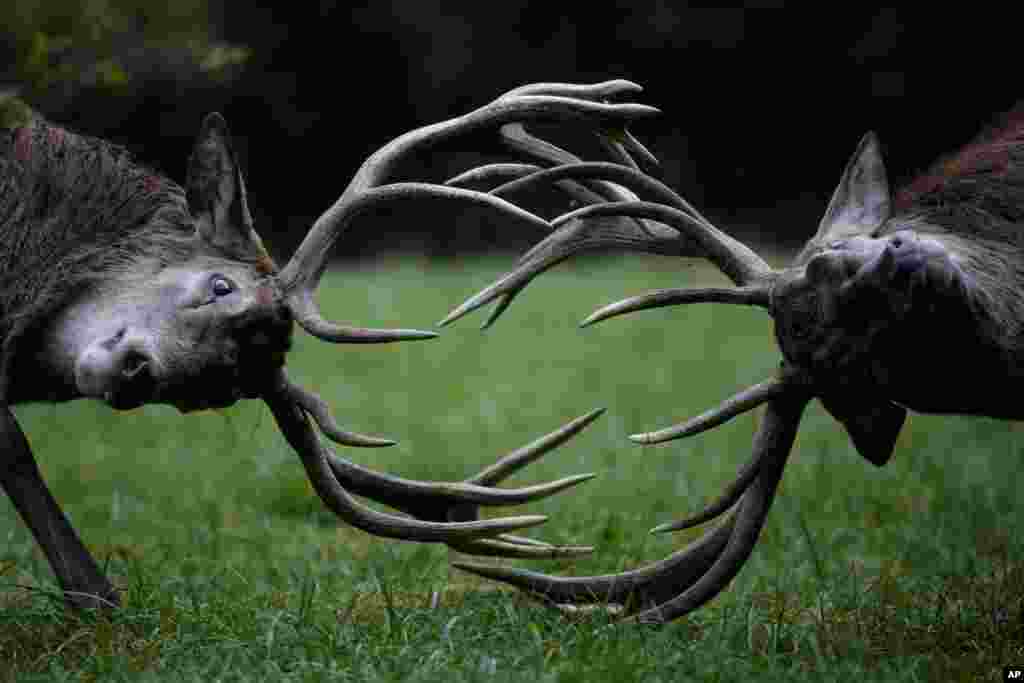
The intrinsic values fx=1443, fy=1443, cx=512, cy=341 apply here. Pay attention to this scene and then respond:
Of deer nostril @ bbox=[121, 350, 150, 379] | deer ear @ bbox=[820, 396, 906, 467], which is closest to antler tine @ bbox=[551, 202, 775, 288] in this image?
deer ear @ bbox=[820, 396, 906, 467]

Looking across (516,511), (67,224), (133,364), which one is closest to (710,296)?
(133,364)

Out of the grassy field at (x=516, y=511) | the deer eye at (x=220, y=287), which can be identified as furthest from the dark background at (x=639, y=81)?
the deer eye at (x=220, y=287)

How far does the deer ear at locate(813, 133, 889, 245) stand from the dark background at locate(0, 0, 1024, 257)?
10715 millimetres

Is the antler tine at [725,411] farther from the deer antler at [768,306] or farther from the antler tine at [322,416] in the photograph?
the antler tine at [322,416]

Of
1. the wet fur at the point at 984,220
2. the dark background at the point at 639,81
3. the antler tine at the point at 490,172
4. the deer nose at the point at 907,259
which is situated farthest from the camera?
the dark background at the point at 639,81

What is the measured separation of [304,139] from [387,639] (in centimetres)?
1399

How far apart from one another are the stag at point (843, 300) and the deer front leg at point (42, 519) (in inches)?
41.5

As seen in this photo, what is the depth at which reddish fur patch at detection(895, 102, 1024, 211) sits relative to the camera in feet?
13.0

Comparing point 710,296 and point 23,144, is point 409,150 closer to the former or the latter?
point 710,296

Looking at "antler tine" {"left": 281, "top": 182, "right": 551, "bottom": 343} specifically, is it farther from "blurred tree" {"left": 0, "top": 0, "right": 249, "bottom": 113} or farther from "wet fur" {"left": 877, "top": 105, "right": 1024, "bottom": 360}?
"blurred tree" {"left": 0, "top": 0, "right": 249, "bottom": 113}

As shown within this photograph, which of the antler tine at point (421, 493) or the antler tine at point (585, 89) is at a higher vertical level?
the antler tine at point (585, 89)

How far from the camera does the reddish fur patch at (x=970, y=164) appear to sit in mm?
3973

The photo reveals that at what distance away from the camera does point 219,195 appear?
3.99 meters

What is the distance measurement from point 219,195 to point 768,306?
1.53 metres
